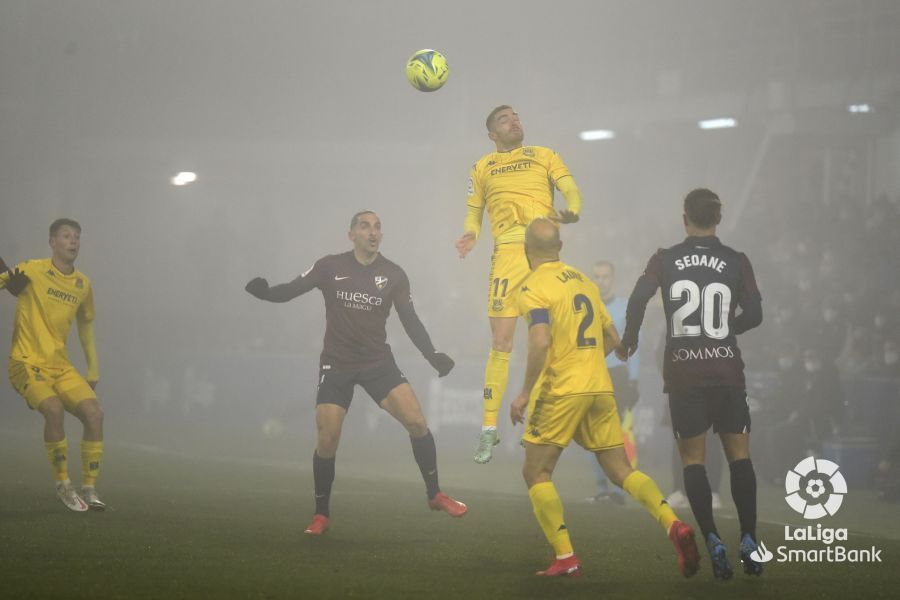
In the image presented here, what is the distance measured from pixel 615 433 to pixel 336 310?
3.06 metres

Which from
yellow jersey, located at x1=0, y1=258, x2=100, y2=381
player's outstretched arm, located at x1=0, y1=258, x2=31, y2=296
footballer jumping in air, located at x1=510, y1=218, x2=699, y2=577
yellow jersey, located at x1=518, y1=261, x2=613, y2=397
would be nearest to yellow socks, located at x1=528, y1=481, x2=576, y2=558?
footballer jumping in air, located at x1=510, y1=218, x2=699, y2=577

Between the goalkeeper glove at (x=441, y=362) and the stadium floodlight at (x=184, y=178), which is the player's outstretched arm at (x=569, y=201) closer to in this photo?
the goalkeeper glove at (x=441, y=362)

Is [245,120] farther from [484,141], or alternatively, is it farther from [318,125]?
[484,141]

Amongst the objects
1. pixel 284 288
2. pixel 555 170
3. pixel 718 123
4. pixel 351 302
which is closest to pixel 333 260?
pixel 351 302

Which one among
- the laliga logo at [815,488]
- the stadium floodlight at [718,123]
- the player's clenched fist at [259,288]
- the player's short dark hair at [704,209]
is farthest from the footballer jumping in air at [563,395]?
the stadium floodlight at [718,123]

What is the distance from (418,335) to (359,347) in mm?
633

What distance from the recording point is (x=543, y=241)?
7.06 metres

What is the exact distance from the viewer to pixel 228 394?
2338 centimetres

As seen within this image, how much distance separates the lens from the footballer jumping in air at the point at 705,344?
6.99 m

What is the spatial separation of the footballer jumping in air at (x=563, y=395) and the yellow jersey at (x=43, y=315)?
183 inches

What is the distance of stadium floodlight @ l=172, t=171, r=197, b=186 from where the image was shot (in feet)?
109

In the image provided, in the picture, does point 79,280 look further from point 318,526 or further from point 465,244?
point 465,244

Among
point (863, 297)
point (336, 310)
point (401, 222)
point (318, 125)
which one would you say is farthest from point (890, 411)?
point (318, 125)

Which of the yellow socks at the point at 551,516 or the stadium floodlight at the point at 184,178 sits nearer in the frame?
the yellow socks at the point at 551,516
